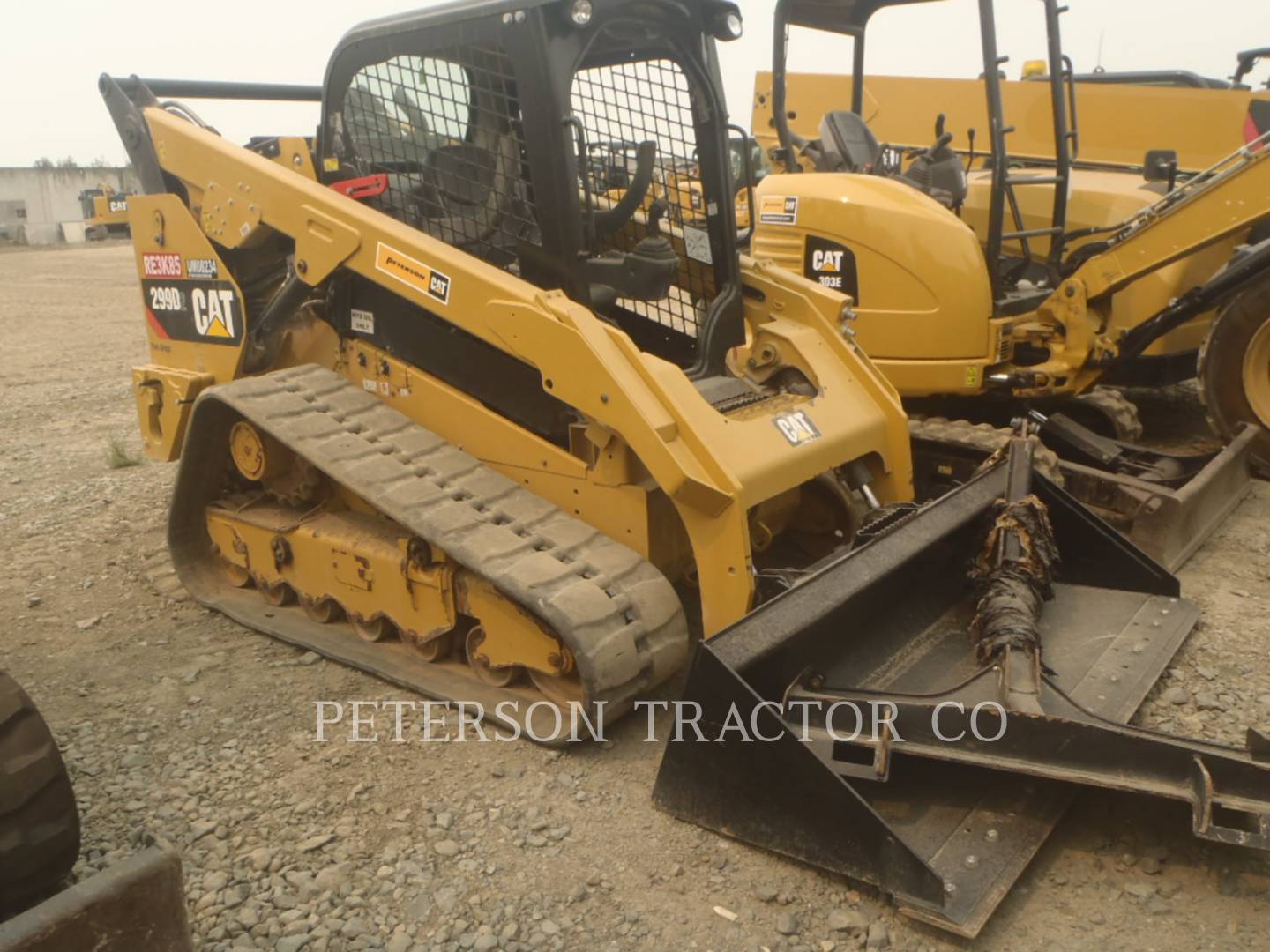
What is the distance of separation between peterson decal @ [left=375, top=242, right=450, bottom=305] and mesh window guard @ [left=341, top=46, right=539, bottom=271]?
0.29 metres

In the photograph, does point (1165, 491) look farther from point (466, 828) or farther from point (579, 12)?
point (466, 828)

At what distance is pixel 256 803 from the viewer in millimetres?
2777

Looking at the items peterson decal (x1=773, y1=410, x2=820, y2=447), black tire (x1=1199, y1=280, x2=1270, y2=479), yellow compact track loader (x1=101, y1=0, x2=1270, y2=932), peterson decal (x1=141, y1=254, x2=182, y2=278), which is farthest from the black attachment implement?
peterson decal (x1=141, y1=254, x2=182, y2=278)

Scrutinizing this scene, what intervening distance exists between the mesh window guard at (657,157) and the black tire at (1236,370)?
2.64 m

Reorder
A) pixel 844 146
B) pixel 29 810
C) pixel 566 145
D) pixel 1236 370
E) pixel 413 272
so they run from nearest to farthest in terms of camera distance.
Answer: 1. pixel 29 810
2. pixel 566 145
3. pixel 413 272
4. pixel 1236 370
5. pixel 844 146

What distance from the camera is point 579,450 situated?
130 inches

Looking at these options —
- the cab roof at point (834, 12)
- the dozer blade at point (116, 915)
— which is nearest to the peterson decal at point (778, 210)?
the cab roof at point (834, 12)

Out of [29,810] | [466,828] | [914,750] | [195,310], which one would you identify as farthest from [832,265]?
[29,810]

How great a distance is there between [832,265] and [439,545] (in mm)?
2926

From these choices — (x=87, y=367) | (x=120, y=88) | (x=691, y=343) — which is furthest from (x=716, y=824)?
(x=87, y=367)

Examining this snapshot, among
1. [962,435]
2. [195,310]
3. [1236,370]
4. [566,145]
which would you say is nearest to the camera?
[566,145]

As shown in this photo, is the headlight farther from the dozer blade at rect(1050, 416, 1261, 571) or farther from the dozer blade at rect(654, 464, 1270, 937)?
the dozer blade at rect(1050, 416, 1261, 571)

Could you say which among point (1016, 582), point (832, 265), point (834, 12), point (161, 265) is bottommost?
point (1016, 582)

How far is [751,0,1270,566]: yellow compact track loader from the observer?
4965 millimetres
